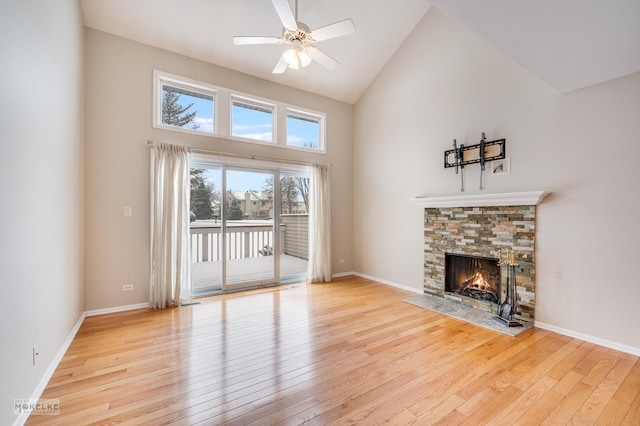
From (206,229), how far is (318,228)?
1.96 meters

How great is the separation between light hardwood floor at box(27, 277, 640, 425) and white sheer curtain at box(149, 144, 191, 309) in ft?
1.39

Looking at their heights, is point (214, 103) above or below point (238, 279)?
above

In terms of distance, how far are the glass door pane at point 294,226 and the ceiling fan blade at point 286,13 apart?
8.72 ft

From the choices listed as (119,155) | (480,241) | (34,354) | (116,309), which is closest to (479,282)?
(480,241)

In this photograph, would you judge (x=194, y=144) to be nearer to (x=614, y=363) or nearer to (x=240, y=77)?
(x=240, y=77)

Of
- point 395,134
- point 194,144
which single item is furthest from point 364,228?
point 194,144

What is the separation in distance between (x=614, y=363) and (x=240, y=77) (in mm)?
5720

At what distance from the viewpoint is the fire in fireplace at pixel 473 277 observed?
376cm

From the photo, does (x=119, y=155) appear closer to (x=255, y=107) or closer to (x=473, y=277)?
(x=255, y=107)

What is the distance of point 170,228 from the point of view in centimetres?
390

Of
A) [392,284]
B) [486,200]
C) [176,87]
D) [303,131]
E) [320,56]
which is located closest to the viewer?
[320,56]

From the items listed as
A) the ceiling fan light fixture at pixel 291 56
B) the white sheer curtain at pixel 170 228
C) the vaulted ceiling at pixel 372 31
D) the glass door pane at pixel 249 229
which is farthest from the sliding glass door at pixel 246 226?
the ceiling fan light fixture at pixel 291 56

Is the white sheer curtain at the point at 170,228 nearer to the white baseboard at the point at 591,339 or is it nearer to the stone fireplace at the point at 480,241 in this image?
the stone fireplace at the point at 480,241

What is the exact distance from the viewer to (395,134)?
502 centimetres
